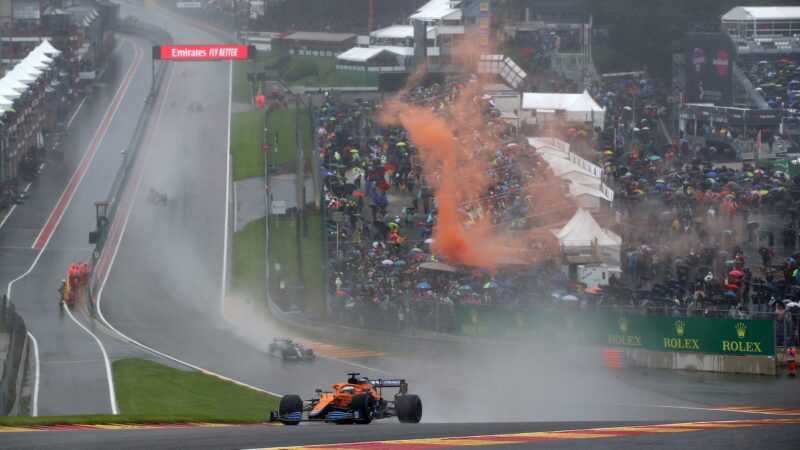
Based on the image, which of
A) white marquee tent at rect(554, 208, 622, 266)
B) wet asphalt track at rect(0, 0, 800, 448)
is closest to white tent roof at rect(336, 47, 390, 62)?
wet asphalt track at rect(0, 0, 800, 448)

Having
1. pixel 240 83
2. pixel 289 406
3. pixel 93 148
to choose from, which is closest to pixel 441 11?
pixel 240 83

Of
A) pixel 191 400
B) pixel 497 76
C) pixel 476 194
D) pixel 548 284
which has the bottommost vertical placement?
pixel 191 400

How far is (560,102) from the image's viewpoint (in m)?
75.3

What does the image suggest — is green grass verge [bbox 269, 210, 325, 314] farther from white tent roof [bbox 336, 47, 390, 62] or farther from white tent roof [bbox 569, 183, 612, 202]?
white tent roof [bbox 336, 47, 390, 62]

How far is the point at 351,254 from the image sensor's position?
55.6 m

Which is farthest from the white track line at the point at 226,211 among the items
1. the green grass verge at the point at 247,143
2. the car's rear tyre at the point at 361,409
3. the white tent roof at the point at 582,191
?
the car's rear tyre at the point at 361,409

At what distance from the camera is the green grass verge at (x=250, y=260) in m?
60.2

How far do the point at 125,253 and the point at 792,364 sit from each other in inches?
1382

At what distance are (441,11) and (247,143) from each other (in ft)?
66.9

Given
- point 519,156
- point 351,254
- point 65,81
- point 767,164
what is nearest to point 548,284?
point 351,254

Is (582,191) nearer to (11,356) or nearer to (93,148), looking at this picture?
(11,356)

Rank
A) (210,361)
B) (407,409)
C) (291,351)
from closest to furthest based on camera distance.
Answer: (407,409) < (291,351) < (210,361)

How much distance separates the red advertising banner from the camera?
108m

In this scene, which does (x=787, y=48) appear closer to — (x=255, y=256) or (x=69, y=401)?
(x=255, y=256)
